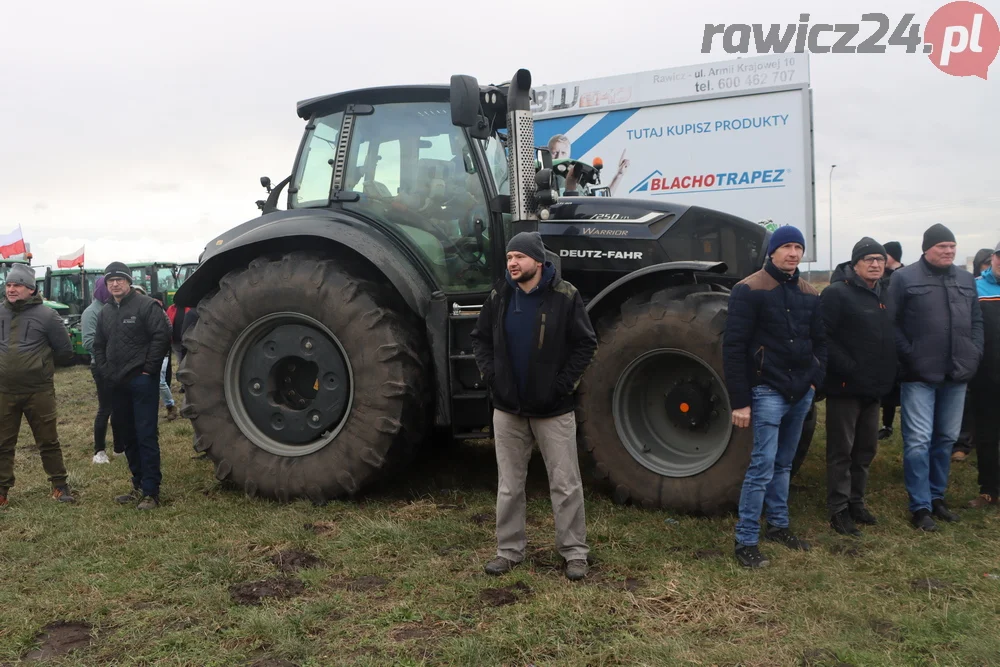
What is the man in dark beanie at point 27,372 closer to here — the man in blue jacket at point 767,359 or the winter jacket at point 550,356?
the winter jacket at point 550,356

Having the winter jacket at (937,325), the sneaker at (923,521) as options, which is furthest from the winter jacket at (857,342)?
the sneaker at (923,521)

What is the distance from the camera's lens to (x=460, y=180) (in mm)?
5508

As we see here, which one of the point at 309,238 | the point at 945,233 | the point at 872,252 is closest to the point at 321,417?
the point at 309,238

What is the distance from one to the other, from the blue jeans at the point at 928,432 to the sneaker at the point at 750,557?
1385 millimetres

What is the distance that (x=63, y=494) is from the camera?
5879mm

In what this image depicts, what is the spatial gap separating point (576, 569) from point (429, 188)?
2833mm

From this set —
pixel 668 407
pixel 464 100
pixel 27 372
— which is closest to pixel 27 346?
pixel 27 372

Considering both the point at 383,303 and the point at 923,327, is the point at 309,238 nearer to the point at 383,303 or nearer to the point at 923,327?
the point at 383,303

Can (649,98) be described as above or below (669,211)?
above

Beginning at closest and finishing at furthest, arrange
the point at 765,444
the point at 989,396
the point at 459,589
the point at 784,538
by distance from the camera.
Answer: the point at 459,589 < the point at 765,444 < the point at 784,538 < the point at 989,396

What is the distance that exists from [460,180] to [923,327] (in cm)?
310

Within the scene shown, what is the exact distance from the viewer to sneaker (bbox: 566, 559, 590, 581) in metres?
3.97

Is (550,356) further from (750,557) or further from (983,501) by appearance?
(983,501)

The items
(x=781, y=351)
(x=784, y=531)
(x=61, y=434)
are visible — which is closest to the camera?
(x=781, y=351)
